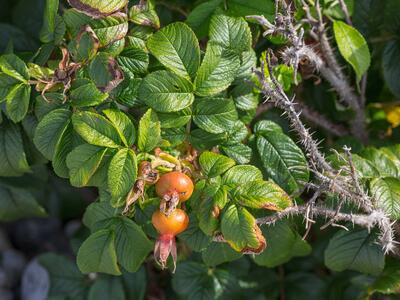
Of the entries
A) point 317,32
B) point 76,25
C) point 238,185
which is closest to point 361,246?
point 238,185

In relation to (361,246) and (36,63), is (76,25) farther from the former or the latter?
(361,246)

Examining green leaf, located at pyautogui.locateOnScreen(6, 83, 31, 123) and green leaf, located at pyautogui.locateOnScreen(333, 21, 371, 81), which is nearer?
green leaf, located at pyautogui.locateOnScreen(6, 83, 31, 123)

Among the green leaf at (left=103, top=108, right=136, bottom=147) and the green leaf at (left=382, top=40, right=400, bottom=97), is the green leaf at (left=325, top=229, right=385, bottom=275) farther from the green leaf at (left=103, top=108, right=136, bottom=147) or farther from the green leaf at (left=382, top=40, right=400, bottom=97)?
the green leaf at (left=103, top=108, right=136, bottom=147)

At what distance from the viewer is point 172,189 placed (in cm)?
146

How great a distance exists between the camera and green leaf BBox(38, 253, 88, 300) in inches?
90.8

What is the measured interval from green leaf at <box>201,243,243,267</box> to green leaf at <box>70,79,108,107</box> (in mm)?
524

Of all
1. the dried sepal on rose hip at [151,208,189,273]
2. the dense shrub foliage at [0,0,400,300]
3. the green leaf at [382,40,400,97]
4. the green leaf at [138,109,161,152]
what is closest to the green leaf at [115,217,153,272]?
the dense shrub foliage at [0,0,400,300]

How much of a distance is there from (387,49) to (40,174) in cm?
121

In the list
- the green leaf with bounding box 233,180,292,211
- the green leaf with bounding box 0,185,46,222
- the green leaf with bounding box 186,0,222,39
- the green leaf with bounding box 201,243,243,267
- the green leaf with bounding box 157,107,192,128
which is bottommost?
the green leaf with bounding box 0,185,46,222

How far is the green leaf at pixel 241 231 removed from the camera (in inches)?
58.2

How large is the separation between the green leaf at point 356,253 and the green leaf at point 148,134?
1.99 ft

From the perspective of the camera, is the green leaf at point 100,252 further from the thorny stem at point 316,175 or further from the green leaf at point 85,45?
the green leaf at point 85,45

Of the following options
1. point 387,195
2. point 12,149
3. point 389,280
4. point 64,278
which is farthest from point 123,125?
point 64,278

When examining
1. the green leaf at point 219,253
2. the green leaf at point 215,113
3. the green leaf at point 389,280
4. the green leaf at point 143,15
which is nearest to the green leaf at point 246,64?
the green leaf at point 215,113
